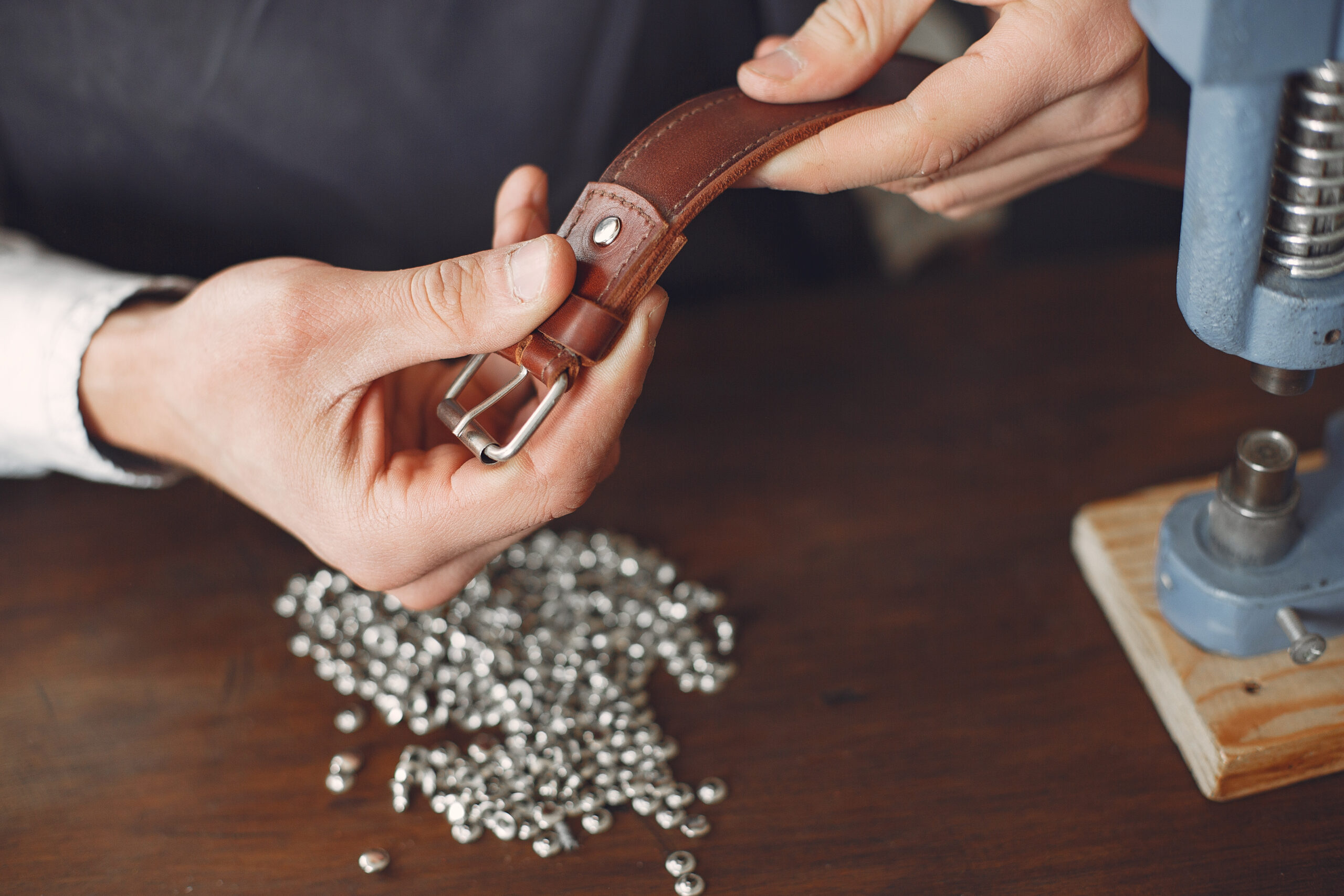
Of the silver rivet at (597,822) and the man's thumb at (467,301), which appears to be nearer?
the man's thumb at (467,301)

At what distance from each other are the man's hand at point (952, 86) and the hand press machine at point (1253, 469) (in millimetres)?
151

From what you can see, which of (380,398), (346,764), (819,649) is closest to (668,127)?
(380,398)

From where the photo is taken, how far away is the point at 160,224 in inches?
41.8

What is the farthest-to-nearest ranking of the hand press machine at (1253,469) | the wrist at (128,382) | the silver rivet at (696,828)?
the wrist at (128,382) < the silver rivet at (696,828) < the hand press machine at (1253,469)

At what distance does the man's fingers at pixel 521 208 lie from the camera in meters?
0.76

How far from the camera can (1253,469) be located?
635 mm

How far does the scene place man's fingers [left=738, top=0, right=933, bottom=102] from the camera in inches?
26.9

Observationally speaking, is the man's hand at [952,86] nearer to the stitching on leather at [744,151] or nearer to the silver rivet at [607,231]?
the stitching on leather at [744,151]

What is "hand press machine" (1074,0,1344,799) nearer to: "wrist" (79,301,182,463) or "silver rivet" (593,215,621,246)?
"silver rivet" (593,215,621,246)

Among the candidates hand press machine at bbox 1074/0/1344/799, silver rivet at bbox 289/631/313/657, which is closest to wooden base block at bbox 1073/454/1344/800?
hand press machine at bbox 1074/0/1344/799

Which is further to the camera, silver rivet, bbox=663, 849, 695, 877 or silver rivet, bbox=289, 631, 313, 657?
silver rivet, bbox=289, 631, 313, 657

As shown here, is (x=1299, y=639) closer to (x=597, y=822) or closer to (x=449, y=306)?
(x=597, y=822)

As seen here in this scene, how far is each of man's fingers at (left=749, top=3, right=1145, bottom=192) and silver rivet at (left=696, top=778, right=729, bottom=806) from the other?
1.39 feet

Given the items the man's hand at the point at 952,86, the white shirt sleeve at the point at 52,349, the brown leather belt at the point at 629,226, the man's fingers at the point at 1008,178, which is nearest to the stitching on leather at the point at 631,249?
the brown leather belt at the point at 629,226
